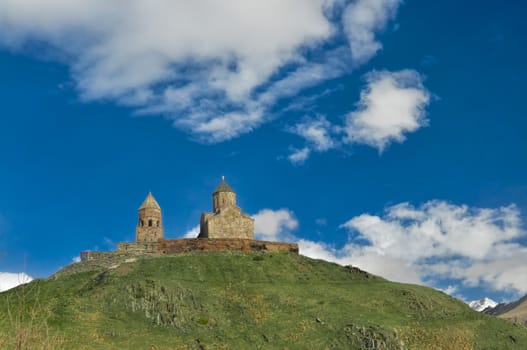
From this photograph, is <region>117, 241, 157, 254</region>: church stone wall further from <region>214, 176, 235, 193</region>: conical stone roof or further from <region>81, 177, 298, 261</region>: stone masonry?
<region>214, 176, 235, 193</region>: conical stone roof

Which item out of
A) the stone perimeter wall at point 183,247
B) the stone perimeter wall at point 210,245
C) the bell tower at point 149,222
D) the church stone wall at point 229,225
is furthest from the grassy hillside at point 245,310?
the bell tower at point 149,222

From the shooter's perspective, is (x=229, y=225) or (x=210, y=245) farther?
(x=229, y=225)

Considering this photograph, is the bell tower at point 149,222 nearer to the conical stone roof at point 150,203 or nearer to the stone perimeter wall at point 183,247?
the conical stone roof at point 150,203

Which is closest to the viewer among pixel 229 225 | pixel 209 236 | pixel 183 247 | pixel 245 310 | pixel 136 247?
pixel 245 310

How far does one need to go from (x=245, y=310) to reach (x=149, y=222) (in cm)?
5060

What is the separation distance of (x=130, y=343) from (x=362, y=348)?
802 inches

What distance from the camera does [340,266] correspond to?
73438 millimetres

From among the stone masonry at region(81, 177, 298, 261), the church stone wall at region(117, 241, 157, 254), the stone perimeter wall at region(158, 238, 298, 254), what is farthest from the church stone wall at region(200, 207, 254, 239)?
the church stone wall at region(117, 241, 157, 254)

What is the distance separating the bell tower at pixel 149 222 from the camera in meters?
98.4

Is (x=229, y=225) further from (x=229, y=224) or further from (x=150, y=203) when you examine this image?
(x=150, y=203)

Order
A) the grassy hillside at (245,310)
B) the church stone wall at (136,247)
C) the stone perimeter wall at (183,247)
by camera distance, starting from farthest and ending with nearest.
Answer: the church stone wall at (136,247) → the stone perimeter wall at (183,247) → the grassy hillside at (245,310)

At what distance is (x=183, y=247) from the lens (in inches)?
3027

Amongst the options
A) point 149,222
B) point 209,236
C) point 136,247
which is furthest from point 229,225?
point 136,247

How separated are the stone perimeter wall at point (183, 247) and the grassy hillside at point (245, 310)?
5.30 m
